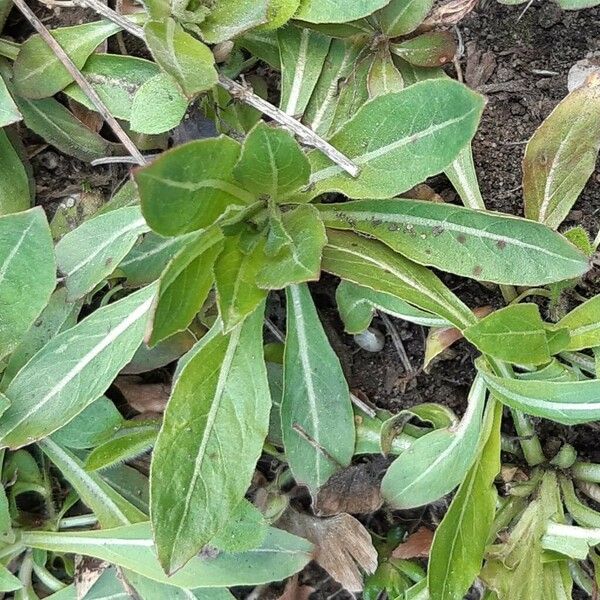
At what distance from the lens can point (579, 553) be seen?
1.46 m

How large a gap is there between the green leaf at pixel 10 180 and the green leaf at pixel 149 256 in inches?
11.7

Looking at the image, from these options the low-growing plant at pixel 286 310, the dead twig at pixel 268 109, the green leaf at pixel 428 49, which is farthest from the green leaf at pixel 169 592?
the green leaf at pixel 428 49

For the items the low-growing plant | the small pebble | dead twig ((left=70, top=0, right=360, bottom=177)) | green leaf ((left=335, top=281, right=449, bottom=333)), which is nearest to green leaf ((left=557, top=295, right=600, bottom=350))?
the low-growing plant

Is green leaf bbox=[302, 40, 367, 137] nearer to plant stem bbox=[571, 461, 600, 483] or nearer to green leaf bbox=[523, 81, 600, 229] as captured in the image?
green leaf bbox=[523, 81, 600, 229]

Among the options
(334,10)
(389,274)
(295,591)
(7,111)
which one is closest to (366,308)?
(389,274)

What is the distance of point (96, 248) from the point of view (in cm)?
150

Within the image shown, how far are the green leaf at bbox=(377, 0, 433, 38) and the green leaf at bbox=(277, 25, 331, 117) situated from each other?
12cm

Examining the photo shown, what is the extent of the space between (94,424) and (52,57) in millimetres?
741

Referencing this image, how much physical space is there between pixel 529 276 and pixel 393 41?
0.56 meters

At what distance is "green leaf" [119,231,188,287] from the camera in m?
1.55

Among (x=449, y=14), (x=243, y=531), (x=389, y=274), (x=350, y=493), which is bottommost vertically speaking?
(x=350, y=493)

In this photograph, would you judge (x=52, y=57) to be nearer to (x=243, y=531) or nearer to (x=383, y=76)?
(x=383, y=76)

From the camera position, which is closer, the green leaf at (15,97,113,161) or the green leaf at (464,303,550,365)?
the green leaf at (464,303,550,365)

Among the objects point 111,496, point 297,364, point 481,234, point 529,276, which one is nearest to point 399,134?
point 481,234
